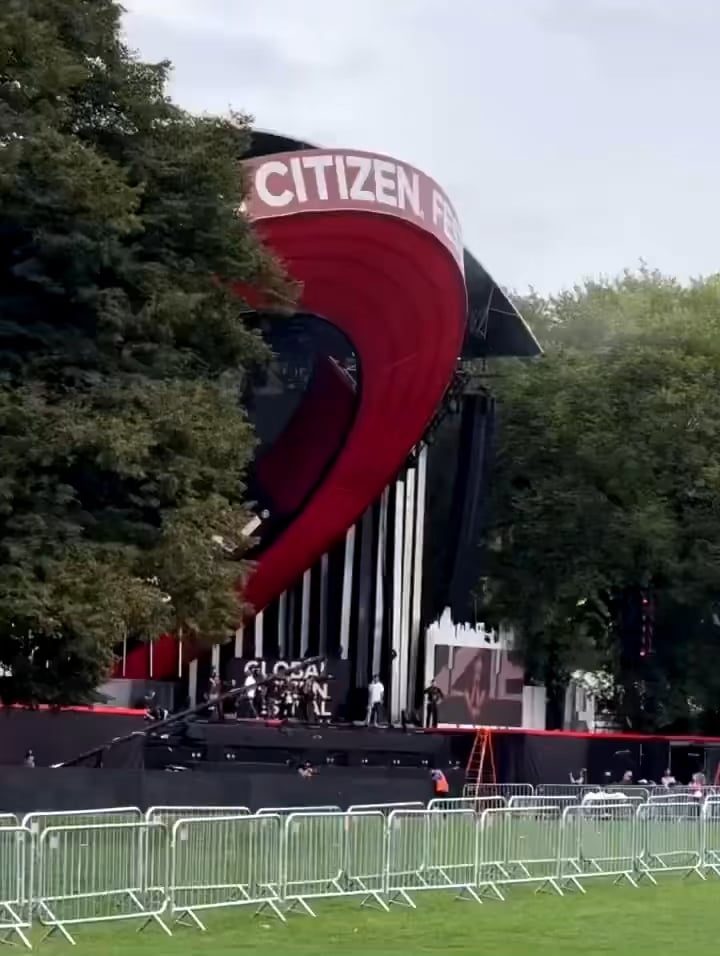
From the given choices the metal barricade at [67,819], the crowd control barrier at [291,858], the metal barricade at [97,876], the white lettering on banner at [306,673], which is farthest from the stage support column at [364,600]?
the metal barricade at [97,876]

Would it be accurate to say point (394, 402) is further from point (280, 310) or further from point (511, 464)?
point (280, 310)

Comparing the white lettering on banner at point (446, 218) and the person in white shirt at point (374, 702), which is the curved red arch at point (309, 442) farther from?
the white lettering on banner at point (446, 218)

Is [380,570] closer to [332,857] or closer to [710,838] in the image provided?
[710,838]

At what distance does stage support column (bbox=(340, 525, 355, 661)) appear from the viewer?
1780 inches

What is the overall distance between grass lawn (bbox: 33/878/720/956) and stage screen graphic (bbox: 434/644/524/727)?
32.8 metres

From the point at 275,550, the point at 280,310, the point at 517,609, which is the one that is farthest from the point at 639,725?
the point at 280,310

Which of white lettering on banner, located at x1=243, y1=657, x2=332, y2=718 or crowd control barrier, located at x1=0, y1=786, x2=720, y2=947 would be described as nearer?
crowd control barrier, located at x1=0, y1=786, x2=720, y2=947

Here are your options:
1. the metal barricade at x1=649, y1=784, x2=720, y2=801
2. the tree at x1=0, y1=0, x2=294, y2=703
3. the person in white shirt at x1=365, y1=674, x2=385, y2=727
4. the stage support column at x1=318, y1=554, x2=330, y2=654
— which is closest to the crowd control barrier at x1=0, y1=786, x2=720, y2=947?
the tree at x1=0, y1=0, x2=294, y2=703

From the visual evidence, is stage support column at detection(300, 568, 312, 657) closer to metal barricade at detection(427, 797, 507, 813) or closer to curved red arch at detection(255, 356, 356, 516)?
curved red arch at detection(255, 356, 356, 516)

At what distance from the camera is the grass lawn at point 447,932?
1492 cm

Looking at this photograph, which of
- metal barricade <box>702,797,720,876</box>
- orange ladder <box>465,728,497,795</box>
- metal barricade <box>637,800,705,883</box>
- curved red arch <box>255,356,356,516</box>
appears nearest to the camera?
metal barricade <box>637,800,705,883</box>

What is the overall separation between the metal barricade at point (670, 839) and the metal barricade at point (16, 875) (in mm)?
9722

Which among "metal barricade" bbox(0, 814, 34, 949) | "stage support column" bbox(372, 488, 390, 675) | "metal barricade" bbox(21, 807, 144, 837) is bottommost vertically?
"metal barricade" bbox(0, 814, 34, 949)

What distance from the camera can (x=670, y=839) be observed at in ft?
76.4
